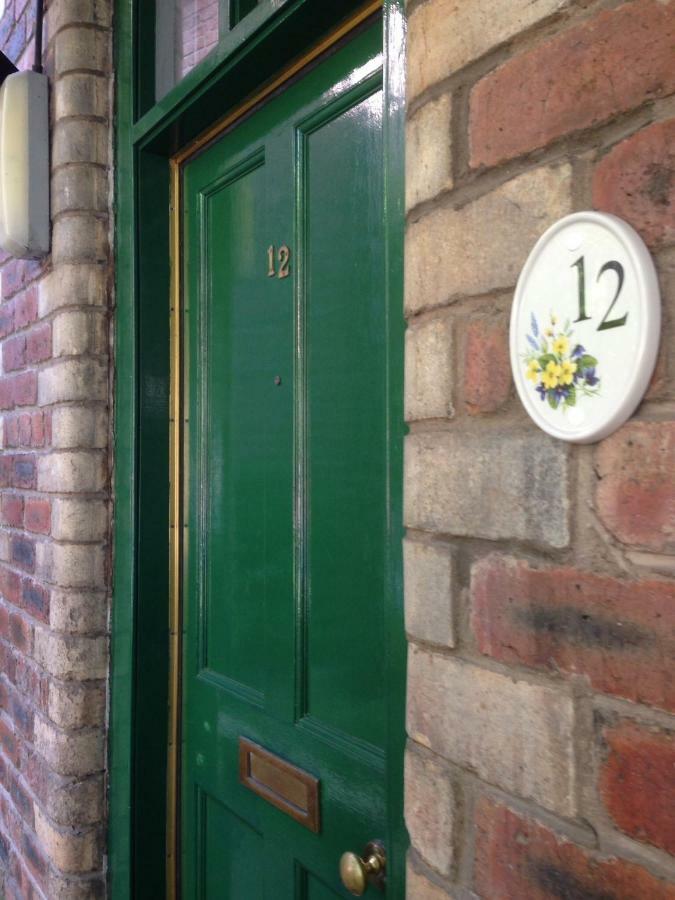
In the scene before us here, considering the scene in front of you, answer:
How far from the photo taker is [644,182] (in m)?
0.59

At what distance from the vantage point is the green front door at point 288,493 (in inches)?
47.8

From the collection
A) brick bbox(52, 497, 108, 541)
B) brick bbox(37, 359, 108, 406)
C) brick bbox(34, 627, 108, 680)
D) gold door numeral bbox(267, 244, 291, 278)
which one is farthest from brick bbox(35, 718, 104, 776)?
gold door numeral bbox(267, 244, 291, 278)

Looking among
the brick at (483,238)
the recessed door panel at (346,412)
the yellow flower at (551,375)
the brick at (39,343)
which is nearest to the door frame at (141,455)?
the brick at (39,343)

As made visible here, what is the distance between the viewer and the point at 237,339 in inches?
61.0

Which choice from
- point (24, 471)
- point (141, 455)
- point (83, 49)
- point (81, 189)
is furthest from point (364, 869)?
point (83, 49)

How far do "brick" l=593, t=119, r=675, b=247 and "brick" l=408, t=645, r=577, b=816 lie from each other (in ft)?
1.32

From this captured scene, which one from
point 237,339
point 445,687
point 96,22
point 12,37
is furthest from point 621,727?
point 12,37

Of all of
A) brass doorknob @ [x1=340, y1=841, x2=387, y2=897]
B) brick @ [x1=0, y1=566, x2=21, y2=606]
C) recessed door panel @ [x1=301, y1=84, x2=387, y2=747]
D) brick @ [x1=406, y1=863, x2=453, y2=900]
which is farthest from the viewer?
brick @ [x1=0, y1=566, x2=21, y2=606]

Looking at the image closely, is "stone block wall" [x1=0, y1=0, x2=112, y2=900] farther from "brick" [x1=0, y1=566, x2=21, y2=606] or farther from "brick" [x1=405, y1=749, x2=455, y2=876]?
"brick" [x1=405, y1=749, x2=455, y2=876]

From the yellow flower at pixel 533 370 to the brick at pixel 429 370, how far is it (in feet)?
0.36

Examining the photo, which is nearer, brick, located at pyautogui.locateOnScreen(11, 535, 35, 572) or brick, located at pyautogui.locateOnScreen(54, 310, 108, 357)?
brick, located at pyautogui.locateOnScreen(54, 310, 108, 357)

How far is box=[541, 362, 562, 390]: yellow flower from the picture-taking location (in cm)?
65

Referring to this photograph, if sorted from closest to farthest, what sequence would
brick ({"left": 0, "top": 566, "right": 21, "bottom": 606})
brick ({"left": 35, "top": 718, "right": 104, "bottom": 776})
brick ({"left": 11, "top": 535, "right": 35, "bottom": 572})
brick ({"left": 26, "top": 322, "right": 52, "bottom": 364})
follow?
brick ({"left": 35, "top": 718, "right": 104, "bottom": 776}) < brick ({"left": 26, "top": 322, "right": 52, "bottom": 364}) < brick ({"left": 11, "top": 535, "right": 35, "bottom": 572}) < brick ({"left": 0, "top": 566, "right": 21, "bottom": 606})

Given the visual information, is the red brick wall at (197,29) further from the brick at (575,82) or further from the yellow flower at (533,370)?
the yellow flower at (533,370)
